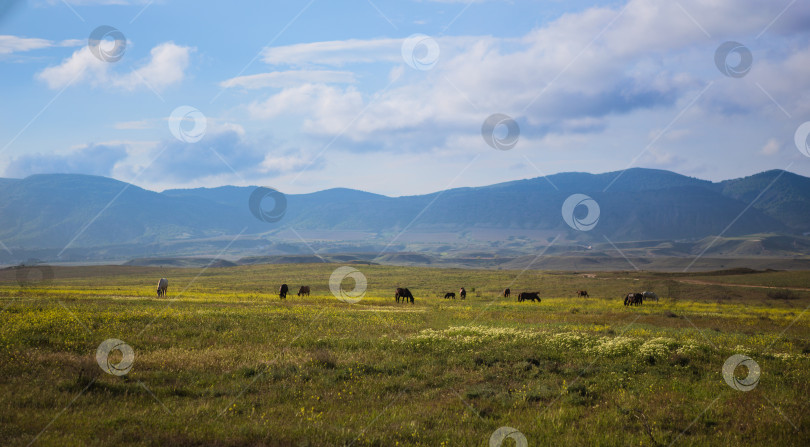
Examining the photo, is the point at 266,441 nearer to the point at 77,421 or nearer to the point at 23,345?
the point at 77,421

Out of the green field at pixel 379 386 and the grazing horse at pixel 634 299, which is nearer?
Answer: the green field at pixel 379 386

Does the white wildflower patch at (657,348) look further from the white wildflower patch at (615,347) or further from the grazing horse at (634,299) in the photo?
the grazing horse at (634,299)

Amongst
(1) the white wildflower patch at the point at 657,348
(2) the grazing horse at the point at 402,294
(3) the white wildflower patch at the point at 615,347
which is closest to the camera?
(1) the white wildflower patch at the point at 657,348

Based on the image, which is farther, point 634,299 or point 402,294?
point 402,294

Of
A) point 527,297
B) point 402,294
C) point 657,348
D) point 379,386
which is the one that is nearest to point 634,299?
point 527,297

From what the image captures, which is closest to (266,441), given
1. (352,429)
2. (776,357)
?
(352,429)

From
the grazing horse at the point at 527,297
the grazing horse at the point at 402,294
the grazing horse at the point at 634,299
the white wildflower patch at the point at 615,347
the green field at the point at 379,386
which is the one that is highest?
the grazing horse at the point at 634,299

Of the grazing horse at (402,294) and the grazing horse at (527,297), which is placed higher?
the grazing horse at (527,297)

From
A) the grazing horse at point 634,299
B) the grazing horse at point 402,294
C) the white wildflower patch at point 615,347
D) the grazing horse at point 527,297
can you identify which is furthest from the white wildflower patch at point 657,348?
the grazing horse at point 527,297

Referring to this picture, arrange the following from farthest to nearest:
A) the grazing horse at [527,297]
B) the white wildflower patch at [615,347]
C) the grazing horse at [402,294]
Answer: the grazing horse at [527,297]
the grazing horse at [402,294]
the white wildflower patch at [615,347]

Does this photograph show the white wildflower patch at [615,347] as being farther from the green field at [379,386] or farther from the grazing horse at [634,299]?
the grazing horse at [634,299]

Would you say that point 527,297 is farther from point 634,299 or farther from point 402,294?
point 402,294

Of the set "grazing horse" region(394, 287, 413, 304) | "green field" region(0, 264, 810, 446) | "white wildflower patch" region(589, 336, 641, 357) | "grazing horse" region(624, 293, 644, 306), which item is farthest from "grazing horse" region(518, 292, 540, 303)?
"white wildflower patch" region(589, 336, 641, 357)

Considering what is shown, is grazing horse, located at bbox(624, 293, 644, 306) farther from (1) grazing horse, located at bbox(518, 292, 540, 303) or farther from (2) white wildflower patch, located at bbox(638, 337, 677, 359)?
(2) white wildflower patch, located at bbox(638, 337, 677, 359)
